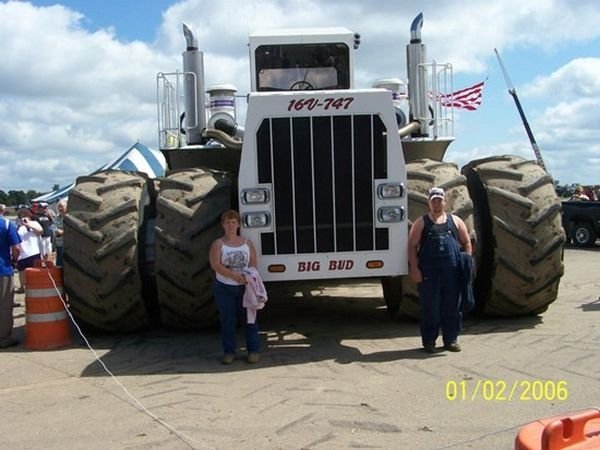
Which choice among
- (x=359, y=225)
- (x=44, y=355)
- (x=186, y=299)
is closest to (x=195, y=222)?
(x=186, y=299)

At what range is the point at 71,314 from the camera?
7.27 meters

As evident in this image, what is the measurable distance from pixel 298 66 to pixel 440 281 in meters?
3.52

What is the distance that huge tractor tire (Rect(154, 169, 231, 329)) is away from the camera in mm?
6688

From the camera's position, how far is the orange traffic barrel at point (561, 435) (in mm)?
2383

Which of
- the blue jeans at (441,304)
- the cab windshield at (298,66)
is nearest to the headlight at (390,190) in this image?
the blue jeans at (441,304)

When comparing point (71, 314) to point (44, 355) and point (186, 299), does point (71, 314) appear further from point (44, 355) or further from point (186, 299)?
point (186, 299)

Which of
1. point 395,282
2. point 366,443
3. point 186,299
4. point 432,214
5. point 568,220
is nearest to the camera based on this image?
point 366,443

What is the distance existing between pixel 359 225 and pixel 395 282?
44.0 inches

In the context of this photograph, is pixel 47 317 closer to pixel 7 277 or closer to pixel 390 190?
pixel 7 277

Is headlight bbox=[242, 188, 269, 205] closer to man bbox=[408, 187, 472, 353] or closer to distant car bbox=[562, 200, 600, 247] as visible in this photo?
man bbox=[408, 187, 472, 353]

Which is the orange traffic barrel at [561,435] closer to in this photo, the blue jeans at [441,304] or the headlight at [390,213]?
the blue jeans at [441,304]
